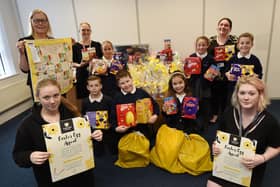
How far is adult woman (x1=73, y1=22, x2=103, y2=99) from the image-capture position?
247cm

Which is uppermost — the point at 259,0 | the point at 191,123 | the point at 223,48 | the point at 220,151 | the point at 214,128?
the point at 259,0

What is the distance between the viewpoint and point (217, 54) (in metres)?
2.59

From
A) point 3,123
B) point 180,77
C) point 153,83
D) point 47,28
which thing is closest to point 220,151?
point 180,77

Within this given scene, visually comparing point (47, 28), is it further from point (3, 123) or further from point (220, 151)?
point (3, 123)

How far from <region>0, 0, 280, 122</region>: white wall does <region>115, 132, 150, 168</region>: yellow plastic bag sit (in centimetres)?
223

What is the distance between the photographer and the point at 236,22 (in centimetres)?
353

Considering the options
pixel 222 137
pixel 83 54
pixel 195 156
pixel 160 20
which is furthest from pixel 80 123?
pixel 160 20

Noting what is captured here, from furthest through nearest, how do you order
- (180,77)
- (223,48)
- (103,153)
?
1. (223,48)
2. (103,153)
3. (180,77)

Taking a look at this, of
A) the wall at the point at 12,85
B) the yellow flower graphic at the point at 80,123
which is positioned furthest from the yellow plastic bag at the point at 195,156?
the wall at the point at 12,85

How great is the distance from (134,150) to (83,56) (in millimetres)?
1208

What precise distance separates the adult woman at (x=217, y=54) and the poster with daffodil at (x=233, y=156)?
1517 millimetres

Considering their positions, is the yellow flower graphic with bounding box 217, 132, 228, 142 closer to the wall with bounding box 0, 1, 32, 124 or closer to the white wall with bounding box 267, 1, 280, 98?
the white wall with bounding box 267, 1, 280, 98

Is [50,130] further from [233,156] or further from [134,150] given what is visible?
[233,156]

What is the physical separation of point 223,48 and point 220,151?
160 cm
